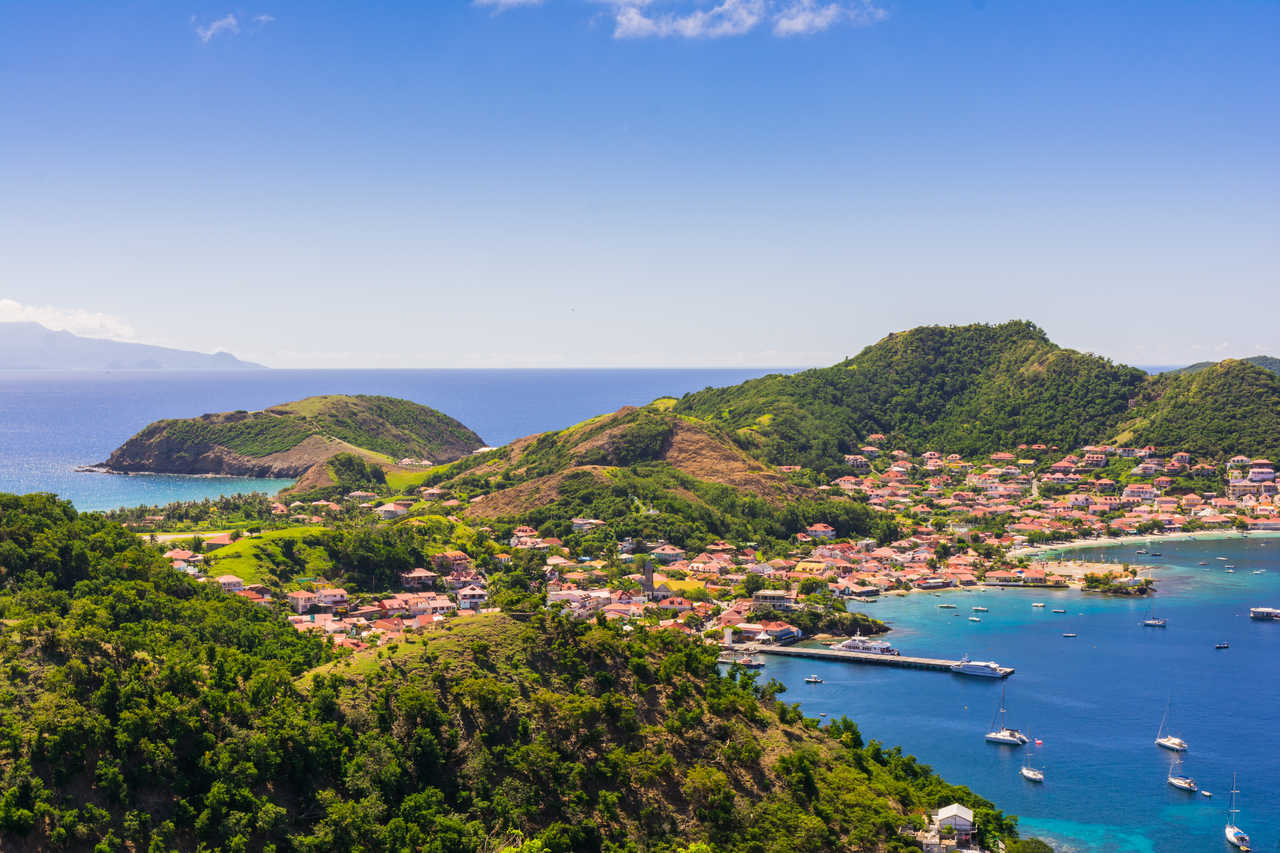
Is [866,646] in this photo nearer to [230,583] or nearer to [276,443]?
[230,583]

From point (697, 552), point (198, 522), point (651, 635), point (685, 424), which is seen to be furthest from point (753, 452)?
point (651, 635)

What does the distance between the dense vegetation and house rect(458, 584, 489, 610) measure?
71.5ft

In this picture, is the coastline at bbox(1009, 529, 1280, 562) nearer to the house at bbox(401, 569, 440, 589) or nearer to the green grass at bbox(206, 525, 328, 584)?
the house at bbox(401, 569, 440, 589)

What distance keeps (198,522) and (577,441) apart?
46275 mm

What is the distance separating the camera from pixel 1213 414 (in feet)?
435

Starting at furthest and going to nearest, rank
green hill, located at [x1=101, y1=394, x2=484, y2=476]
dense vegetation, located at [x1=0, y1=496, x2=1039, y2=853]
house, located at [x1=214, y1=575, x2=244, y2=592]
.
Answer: green hill, located at [x1=101, y1=394, x2=484, y2=476] → house, located at [x1=214, y1=575, x2=244, y2=592] → dense vegetation, located at [x1=0, y1=496, x2=1039, y2=853]

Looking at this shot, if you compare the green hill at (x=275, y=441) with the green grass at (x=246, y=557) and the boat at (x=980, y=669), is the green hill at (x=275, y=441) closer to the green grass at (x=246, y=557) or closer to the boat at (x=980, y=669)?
the green grass at (x=246, y=557)

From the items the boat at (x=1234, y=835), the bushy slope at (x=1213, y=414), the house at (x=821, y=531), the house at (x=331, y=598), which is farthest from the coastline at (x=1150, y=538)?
the house at (x=331, y=598)

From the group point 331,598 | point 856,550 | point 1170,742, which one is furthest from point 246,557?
point 1170,742

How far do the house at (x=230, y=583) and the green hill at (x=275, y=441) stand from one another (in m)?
83.7

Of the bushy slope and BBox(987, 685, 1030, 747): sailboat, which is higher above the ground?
the bushy slope

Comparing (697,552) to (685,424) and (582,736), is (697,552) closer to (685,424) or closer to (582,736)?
(685,424)

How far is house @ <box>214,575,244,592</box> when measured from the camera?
66.7 m

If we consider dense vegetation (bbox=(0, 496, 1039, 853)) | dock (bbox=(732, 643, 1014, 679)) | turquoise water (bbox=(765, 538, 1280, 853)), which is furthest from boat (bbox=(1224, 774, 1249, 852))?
dock (bbox=(732, 643, 1014, 679))
